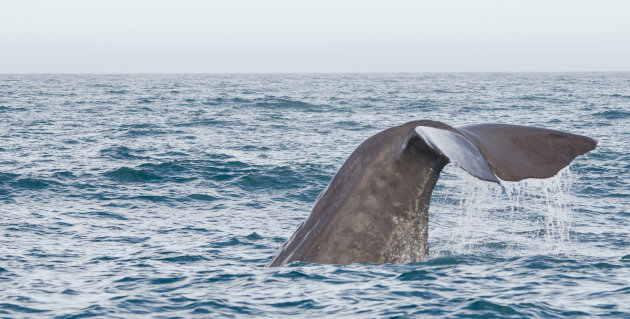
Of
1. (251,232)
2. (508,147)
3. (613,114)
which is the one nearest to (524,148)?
(508,147)

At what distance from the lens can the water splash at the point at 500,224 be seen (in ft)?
37.8

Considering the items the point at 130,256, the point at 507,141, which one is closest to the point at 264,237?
the point at 130,256

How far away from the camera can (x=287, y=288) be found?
854 cm

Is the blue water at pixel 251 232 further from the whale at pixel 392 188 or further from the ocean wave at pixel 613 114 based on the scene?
the ocean wave at pixel 613 114

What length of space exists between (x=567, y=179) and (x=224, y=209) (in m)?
8.28

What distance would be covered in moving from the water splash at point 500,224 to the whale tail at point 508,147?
994 mm

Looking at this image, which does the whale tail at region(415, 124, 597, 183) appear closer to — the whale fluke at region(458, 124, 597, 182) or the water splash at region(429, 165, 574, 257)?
the whale fluke at region(458, 124, 597, 182)

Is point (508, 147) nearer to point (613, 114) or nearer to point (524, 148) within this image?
point (524, 148)

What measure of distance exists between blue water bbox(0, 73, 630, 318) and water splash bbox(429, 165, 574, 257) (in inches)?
2.2

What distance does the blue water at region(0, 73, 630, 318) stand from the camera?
326 inches

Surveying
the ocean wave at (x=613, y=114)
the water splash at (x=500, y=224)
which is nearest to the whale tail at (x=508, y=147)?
the water splash at (x=500, y=224)

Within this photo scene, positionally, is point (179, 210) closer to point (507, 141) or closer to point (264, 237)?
point (264, 237)

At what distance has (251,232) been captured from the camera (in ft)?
43.3

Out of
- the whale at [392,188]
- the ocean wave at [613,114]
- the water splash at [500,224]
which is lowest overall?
the water splash at [500,224]
